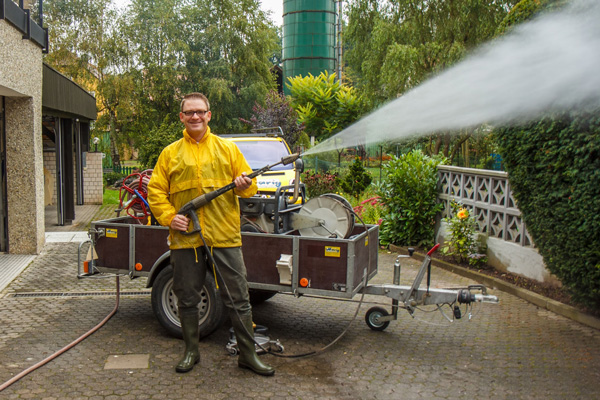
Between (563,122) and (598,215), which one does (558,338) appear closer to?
(598,215)

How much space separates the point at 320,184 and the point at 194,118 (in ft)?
43.1

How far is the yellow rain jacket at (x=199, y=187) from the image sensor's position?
4.80 meters

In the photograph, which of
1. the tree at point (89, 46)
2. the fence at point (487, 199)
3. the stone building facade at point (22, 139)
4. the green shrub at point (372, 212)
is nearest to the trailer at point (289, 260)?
the fence at point (487, 199)

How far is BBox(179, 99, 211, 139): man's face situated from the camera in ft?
15.8

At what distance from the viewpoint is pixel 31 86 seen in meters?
9.84

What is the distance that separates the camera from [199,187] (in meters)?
4.80

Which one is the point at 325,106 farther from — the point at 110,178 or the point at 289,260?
the point at 289,260

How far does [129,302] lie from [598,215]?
17.7 ft

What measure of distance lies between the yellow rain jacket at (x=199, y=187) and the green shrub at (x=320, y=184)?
41.6 feet

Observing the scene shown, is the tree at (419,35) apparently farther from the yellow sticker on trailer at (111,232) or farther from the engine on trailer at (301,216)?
the yellow sticker on trailer at (111,232)

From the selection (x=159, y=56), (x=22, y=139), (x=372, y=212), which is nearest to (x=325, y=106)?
(x=159, y=56)

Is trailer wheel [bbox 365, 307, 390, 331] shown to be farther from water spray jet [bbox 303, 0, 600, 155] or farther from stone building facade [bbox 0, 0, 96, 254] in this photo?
stone building facade [bbox 0, 0, 96, 254]

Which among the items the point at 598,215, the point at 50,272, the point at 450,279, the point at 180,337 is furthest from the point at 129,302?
the point at 598,215

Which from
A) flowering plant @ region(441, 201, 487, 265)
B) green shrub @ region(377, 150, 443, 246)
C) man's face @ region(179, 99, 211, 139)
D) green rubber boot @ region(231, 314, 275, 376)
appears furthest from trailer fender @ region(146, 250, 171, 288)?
green shrub @ region(377, 150, 443, 246)
